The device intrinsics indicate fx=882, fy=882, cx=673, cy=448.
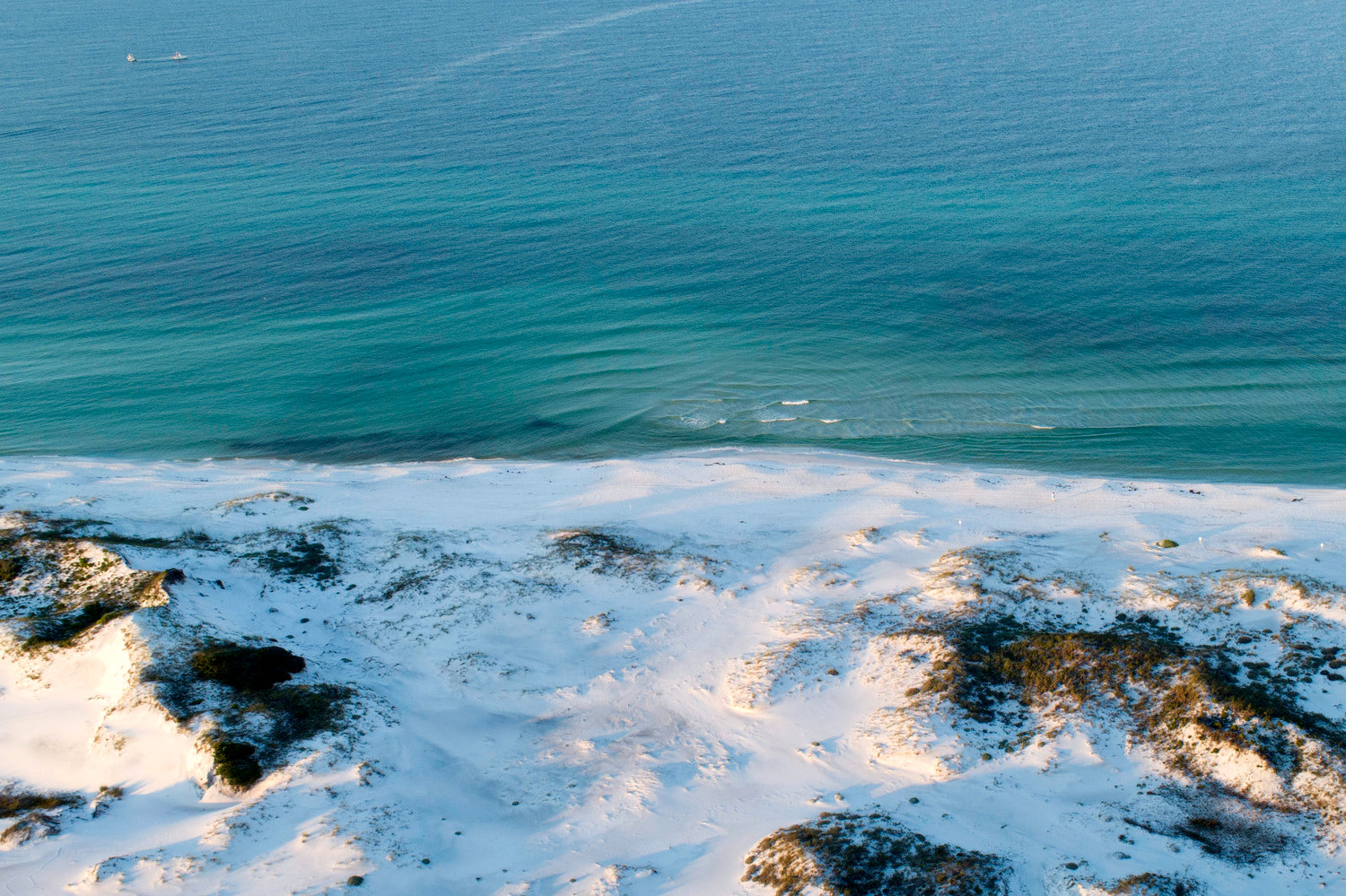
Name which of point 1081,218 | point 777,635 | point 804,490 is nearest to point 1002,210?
point 1081,218

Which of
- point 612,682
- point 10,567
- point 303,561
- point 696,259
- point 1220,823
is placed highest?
point 696,259

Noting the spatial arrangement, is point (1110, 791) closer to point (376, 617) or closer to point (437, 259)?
point (376, 617)

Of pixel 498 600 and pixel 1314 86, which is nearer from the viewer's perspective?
pixel 498 600

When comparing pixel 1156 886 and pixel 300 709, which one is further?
pixel 300 709

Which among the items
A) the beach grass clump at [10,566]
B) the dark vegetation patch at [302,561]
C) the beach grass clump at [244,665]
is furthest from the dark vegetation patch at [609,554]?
the beach grass clump at [10,566]

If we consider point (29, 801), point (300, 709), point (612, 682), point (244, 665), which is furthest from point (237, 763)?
point (612, 682)

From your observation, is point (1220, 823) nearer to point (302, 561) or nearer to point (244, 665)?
point (244, 665)

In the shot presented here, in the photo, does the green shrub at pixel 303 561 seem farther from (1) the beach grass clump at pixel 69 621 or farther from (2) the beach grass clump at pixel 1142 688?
(2) the beach grass clump at pixel 1142 688
